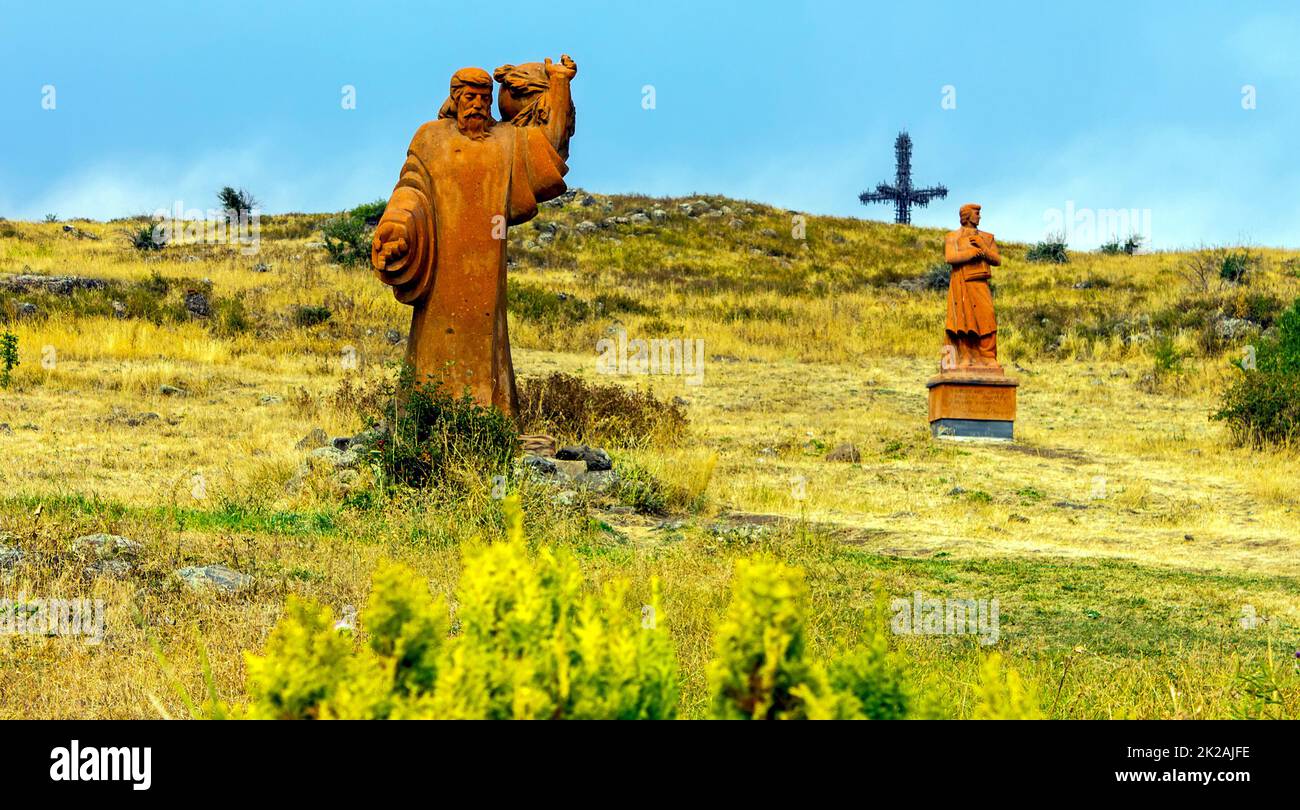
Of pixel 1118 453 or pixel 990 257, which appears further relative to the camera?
pixel 990 257

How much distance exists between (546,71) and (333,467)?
3684mm

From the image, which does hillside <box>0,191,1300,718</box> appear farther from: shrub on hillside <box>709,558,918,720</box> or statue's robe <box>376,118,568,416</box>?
statue's robe <box>376,118,568,416</box>

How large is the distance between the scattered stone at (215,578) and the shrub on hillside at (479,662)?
3.29 metres

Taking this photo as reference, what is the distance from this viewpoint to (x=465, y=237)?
29.1 ft

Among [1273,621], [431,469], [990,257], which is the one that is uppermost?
[990,257]

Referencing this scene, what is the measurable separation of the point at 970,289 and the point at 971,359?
98 centimetres

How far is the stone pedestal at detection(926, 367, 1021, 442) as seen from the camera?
14.9 metres

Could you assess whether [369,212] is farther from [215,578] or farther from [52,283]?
[215,578]

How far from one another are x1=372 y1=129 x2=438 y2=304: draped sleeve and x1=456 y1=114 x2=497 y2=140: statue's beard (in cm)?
36

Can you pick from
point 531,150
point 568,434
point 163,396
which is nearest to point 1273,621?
point 531,150

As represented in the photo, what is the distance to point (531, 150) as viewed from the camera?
29.5 feet

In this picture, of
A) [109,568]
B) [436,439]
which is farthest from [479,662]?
[436,439]

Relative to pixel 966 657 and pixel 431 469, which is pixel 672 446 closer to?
pixel 431 469
